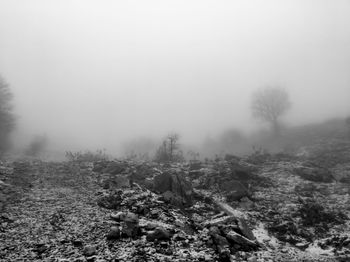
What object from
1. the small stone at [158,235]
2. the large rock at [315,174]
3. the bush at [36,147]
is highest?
the bush at [36,147]

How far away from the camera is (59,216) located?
50.2ft

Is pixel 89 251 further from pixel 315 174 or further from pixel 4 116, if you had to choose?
pixel 4 116

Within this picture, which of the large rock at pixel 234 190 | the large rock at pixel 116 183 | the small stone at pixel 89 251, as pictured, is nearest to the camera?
the small stone at pixel 89 251

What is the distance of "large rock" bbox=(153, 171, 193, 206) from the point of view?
1884 cm

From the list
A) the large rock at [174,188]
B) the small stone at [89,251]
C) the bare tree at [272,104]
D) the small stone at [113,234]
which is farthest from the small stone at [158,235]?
the bare tree at [272,104]

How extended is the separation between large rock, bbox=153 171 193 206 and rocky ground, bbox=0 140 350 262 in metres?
0.08

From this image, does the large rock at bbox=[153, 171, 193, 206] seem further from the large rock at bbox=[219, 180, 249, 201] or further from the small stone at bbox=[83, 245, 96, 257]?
the small stone at bbox=[83, 245, 96, 257]

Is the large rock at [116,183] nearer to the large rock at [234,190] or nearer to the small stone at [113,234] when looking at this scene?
the small stone at [113,234]

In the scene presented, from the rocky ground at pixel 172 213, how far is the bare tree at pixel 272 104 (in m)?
28.6

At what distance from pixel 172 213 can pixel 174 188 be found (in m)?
3.98

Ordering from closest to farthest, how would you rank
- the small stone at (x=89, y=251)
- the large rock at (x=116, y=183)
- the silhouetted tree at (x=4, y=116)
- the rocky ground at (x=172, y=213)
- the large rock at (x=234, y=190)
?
1. the small stone at (x=89, y=251)
2. the rocky ground at (x=172, y=213)
3. the large rock at (x=234, y=190)
4. the large rock at (x=116, y=183)
5. the silhouetted tree at (x=4, y=116)

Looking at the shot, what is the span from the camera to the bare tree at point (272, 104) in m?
55.8

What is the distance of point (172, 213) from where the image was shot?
52.7ft

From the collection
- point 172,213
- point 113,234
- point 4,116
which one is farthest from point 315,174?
point 4,116
